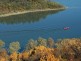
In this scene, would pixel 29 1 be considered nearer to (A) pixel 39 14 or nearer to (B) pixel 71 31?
(A) pixel 39 14

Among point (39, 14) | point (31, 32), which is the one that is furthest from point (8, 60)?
point (39, 14)

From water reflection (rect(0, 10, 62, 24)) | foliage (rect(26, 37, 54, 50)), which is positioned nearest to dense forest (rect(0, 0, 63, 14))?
water reflection (rect(0, 10, 62, 24))

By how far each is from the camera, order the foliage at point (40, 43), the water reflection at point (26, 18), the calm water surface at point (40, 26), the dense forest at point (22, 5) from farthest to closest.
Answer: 1. the dense forest at point (22, 5)
2. the water reflection at point (26, 18)
3. the calm water surface at point (40, 26)
4. the foliage at point (40, 43)

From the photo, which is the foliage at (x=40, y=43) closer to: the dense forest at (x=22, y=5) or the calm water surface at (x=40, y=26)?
the calm water surface at (x=40, y=26)

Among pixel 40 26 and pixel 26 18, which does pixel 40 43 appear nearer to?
pixel 40 26

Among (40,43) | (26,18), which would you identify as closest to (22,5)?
(26,18)

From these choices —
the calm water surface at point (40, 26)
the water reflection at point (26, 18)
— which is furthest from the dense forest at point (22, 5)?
the calm water surface at point (40, 26)
